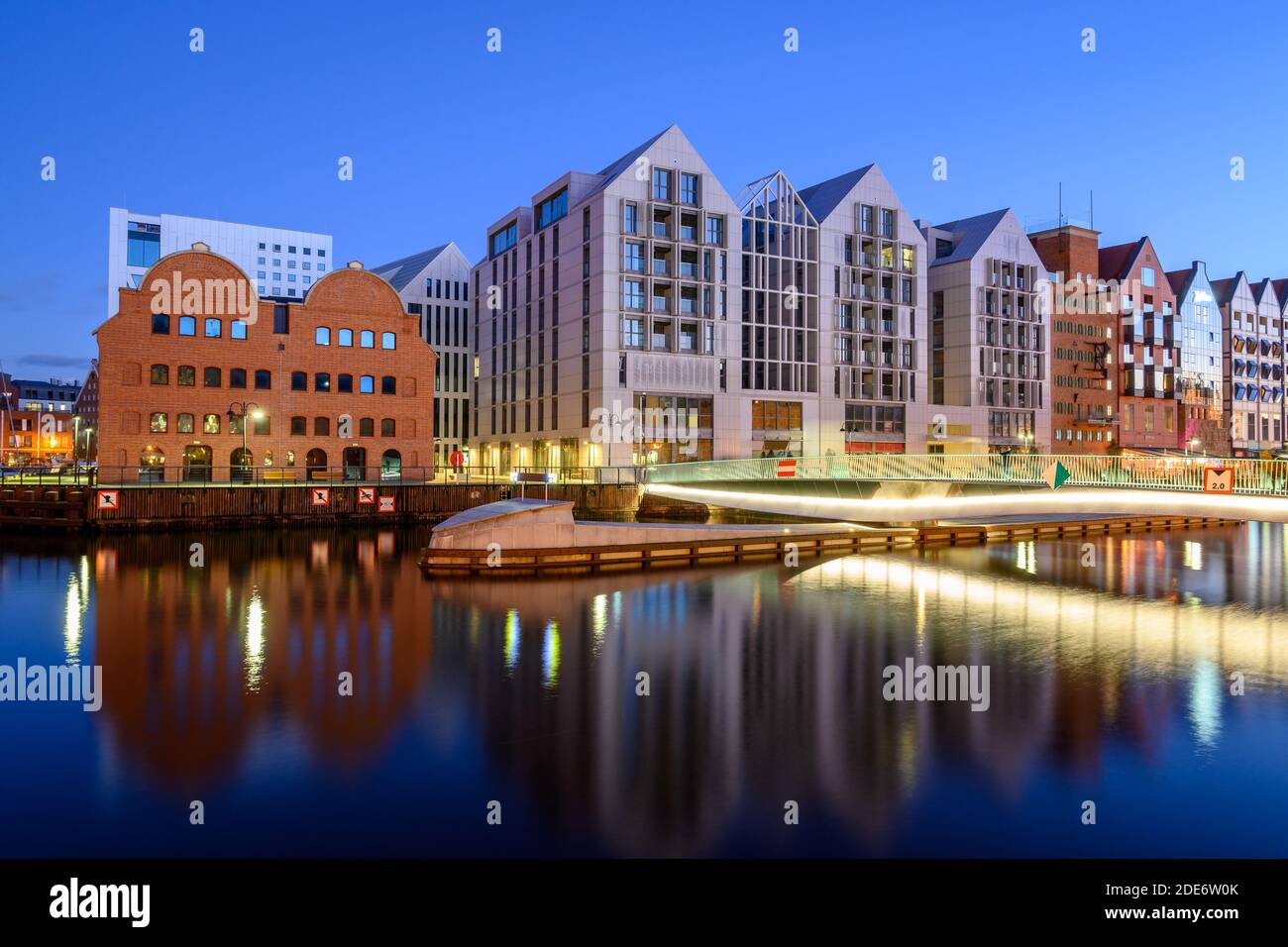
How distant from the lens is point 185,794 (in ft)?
36.7

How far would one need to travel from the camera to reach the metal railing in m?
48.8

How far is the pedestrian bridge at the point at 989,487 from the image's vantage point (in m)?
22.5

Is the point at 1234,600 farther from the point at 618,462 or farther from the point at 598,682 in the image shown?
the point at 618,462

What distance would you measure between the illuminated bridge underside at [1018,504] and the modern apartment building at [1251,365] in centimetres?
8980

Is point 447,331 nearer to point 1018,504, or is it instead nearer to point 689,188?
point 689,188

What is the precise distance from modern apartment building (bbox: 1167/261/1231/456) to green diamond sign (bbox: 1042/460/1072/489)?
83.8 m

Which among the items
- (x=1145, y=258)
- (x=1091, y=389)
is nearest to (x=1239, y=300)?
(x=1145, y=258)

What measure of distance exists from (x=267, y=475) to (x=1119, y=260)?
9175cm

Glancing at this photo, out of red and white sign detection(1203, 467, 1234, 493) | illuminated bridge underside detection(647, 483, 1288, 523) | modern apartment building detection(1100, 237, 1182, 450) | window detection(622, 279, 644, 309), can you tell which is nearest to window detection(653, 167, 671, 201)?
window detection(622, 279, 644, 309)

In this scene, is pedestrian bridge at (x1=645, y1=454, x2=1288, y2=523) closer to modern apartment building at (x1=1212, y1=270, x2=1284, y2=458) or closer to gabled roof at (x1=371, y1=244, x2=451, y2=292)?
gabled roof at (x1=371, y1=244, x2=451, y2=292)

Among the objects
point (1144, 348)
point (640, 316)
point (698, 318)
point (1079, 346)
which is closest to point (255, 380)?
point (640, 316)

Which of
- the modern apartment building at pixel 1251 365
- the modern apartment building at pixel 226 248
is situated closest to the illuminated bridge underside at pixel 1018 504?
the modern apartment building at pixel 1251 365
